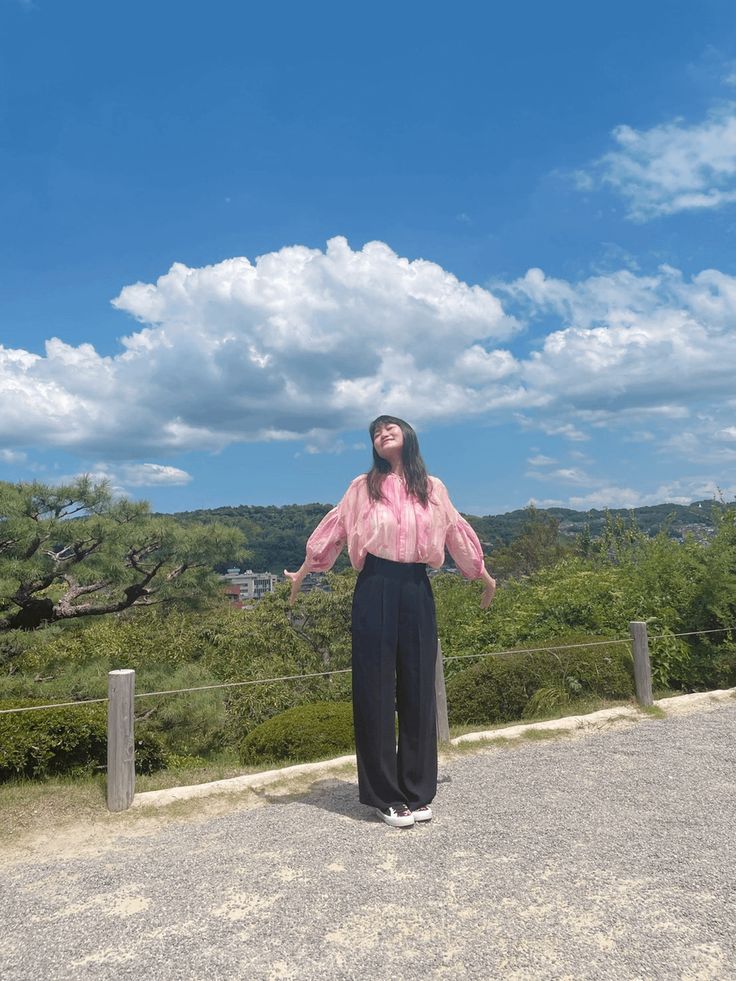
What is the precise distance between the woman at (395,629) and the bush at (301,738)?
1810mm

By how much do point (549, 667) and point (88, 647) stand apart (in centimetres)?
769

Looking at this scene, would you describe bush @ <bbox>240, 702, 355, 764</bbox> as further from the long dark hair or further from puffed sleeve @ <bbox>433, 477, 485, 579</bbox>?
the long dark hair

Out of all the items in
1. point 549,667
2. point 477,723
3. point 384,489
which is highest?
point 384,489

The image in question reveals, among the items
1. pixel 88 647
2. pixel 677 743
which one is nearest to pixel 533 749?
pixel 677 743

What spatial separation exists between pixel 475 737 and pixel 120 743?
2.73m

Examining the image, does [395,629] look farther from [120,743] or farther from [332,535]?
[120,743]

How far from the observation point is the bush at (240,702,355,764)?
550 cm

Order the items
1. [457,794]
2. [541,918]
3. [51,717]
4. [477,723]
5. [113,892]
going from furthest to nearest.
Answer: [477,723]
[51,717]
[457,794]
[113,892]
[541,918]

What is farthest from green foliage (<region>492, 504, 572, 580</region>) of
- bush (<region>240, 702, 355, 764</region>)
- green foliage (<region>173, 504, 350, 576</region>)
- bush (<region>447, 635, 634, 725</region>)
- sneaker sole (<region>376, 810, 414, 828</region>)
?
sneaker sole (<region>376, 810, 414, 828</region>)

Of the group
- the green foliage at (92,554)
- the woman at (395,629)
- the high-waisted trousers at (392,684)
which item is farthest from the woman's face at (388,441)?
the green foliage at (92,554)

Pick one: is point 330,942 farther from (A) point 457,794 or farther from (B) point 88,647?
(B) point 88,647

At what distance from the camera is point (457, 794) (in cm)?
416

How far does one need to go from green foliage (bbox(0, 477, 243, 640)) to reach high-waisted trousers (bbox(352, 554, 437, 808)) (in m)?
6.85

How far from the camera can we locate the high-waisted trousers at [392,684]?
3699 mm
